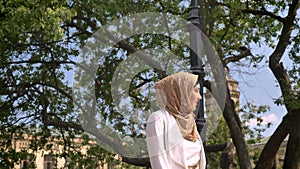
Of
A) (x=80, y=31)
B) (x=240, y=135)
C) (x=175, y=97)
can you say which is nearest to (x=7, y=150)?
(x=80, y=31)

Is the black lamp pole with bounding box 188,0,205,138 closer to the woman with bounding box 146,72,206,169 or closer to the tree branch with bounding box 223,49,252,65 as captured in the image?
the woman with bounding box 146,72,206,169

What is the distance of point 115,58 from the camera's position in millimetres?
13633

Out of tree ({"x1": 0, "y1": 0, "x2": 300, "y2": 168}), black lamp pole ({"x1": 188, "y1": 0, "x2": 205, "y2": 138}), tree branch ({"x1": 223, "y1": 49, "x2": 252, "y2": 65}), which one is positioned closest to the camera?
black lamp pole ({"x1": 188, "y1": 0, "x2": 205, "y2": 138})

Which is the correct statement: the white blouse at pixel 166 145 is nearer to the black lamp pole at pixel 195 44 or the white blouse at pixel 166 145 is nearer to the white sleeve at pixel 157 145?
the white sleeve at pixel 157 145

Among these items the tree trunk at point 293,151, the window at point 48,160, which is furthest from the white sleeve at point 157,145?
the window at point 48,160

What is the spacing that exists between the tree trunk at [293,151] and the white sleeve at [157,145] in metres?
10.8

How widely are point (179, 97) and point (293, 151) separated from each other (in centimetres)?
1092

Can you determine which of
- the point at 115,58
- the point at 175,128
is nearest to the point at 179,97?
the point at 175,128

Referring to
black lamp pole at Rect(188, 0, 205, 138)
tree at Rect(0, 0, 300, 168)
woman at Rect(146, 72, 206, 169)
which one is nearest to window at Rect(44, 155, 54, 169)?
tree at Rect(0, 0, 300, 168)

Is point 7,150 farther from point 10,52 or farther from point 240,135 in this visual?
point 240,135

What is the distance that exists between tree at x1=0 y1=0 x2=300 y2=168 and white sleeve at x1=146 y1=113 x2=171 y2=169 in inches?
254

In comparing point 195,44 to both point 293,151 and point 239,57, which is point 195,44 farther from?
point 239,57

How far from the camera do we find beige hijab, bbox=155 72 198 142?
3920 millimetres

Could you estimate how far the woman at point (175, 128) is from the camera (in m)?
3.71
